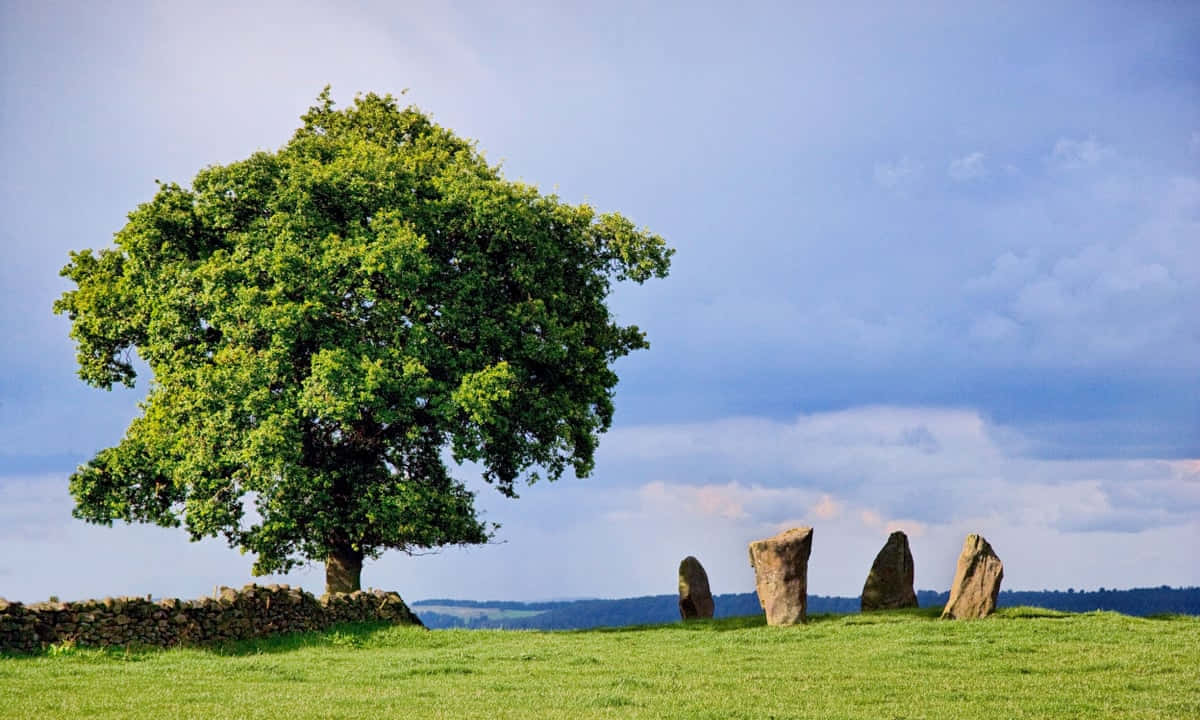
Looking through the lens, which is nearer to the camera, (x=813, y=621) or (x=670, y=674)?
(x=670, y=674)

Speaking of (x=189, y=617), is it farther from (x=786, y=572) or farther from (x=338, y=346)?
(x=786, y=572)

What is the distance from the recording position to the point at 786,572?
1178 inches

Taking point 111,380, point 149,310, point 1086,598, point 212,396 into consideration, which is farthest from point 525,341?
point 1086,598

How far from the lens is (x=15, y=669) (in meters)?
21.1

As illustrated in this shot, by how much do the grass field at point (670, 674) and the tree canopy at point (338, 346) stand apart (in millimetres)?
4693

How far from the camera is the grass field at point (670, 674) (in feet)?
54.8

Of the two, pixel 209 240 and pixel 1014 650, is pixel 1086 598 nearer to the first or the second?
pixel 1014 650

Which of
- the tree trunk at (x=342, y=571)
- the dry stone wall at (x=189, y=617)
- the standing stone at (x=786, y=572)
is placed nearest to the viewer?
the dry stone wall at (x=189, y=617)

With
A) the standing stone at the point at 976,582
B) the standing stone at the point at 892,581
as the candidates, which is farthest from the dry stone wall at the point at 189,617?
the standing stone at the point at 976,582

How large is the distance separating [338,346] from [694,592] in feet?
47.9

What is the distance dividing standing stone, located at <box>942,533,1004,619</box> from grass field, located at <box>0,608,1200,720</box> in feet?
2.29

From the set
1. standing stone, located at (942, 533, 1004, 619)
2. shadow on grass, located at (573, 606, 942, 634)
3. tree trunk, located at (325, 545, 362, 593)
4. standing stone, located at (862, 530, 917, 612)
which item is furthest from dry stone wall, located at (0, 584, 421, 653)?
standing stone, located at (942, 533, 1004, 619)

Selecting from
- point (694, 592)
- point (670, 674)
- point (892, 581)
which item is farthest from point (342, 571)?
point (892, 581)

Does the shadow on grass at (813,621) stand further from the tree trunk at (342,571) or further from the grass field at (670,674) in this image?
the tree trunk at (342,571)
